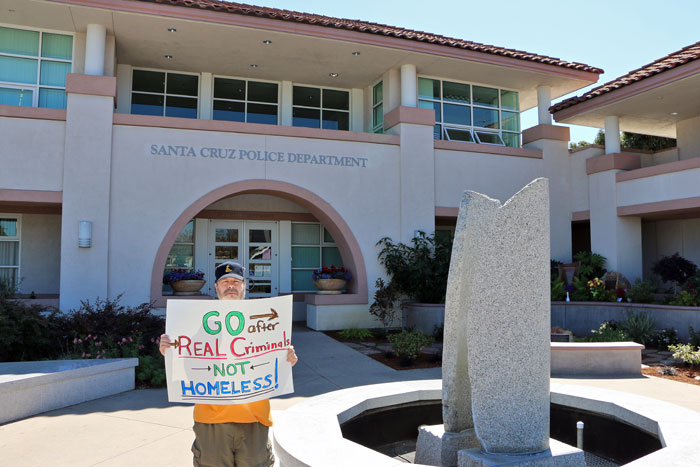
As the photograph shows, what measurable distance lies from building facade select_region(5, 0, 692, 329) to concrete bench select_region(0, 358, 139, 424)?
4888 mm

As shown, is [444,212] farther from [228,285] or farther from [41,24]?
[228,285]

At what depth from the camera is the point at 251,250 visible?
51.6 feet

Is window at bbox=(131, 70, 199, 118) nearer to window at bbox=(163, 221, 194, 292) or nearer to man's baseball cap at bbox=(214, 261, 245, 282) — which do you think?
window at bbox=(163, 221, 194, 292)

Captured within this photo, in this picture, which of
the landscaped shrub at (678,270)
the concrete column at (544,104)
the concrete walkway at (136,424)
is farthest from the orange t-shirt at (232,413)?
the concrete column at (544,104)

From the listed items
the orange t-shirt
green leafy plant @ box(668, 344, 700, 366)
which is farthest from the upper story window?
the orange t-shirt

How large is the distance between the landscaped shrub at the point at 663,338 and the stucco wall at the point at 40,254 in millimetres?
14371

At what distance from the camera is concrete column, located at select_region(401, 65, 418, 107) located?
14.7m

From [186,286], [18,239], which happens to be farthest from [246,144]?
[18,239]

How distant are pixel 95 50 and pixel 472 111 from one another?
10494 mm

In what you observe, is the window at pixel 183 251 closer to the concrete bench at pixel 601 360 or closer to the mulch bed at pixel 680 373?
the concrete bench at pixel 601 360

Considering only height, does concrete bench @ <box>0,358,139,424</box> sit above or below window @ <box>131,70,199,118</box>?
below

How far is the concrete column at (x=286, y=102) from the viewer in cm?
1588

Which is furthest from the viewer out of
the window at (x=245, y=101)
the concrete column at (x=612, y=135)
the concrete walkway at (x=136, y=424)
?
the concrete column at (x=612, y=135)

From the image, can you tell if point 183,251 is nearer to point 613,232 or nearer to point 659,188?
point 613,232
